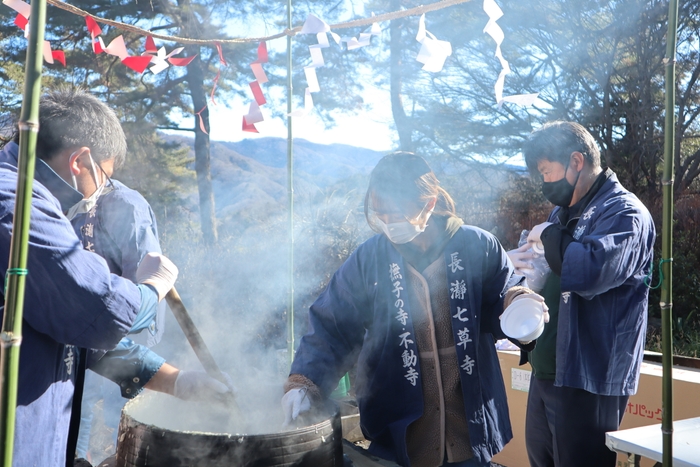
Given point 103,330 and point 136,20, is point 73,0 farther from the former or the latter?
point 103,330

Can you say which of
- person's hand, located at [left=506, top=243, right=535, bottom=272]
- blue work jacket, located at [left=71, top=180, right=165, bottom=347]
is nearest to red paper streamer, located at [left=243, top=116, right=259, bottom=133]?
blue work jacket, located at [left=71, top=180, right=165, bottom=347]

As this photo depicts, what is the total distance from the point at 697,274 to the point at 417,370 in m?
6.29

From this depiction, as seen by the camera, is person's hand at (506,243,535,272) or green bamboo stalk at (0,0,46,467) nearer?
green bamboo stalk at (0,0,46,467)

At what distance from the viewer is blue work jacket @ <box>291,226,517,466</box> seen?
1.98 metres

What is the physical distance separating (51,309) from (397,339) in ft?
3.88

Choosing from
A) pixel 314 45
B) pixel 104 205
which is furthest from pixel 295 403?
pixel 314 45

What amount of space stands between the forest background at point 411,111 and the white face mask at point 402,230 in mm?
4043

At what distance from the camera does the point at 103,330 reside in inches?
53.4

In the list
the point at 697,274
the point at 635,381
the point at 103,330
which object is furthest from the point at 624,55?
the point at 103,330

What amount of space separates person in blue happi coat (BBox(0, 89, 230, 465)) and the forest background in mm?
2960

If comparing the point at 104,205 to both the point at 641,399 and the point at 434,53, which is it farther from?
the point at 641,399

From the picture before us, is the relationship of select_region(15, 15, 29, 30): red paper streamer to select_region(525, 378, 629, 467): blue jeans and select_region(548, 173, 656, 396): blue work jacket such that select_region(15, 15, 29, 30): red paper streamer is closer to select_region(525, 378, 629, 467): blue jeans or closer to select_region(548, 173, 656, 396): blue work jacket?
select_region(548, 173, 656, 396): blue work jacket

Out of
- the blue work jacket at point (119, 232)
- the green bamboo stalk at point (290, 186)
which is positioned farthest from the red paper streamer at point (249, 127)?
the blue work jacket at point (119, 232)

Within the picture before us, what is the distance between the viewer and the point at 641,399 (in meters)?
3.16
